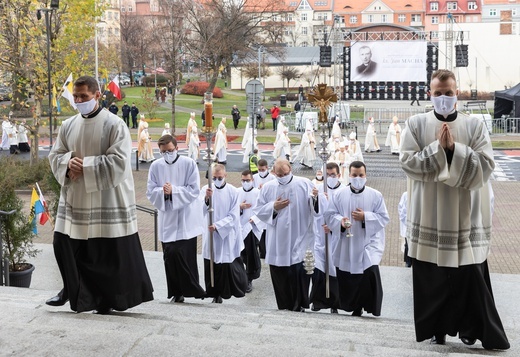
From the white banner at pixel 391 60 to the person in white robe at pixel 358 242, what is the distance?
35.6 m

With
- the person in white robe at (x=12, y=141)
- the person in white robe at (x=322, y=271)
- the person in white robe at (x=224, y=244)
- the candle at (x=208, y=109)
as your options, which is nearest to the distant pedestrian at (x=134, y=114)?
the person in white robe at (x=12, y=141)

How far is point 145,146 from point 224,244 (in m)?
19.3

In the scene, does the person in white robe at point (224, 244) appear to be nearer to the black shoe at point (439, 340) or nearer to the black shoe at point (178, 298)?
the black shoe at point (178, 298)

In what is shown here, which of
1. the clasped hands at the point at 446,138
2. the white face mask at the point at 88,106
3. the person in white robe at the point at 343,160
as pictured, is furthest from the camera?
the person in white robe at the point at 343,160

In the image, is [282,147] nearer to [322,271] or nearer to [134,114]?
[134,114]

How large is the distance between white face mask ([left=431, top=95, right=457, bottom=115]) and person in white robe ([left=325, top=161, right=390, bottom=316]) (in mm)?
3506

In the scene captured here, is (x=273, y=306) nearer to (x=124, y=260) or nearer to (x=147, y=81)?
(x=124, y=260)

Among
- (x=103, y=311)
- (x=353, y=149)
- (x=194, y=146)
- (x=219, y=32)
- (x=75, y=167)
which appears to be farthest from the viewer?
(x=219, y=32)

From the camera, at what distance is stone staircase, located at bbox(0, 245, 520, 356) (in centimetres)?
545

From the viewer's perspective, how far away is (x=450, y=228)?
6293mm

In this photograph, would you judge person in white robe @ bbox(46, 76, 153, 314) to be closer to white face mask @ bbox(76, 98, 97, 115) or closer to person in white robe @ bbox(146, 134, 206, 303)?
white face mask @ bbox(76, 98, 97, 115)

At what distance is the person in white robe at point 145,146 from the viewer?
2931 centimetres

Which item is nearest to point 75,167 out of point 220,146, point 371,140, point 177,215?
point 177,215

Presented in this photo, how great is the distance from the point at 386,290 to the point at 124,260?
4927mm
